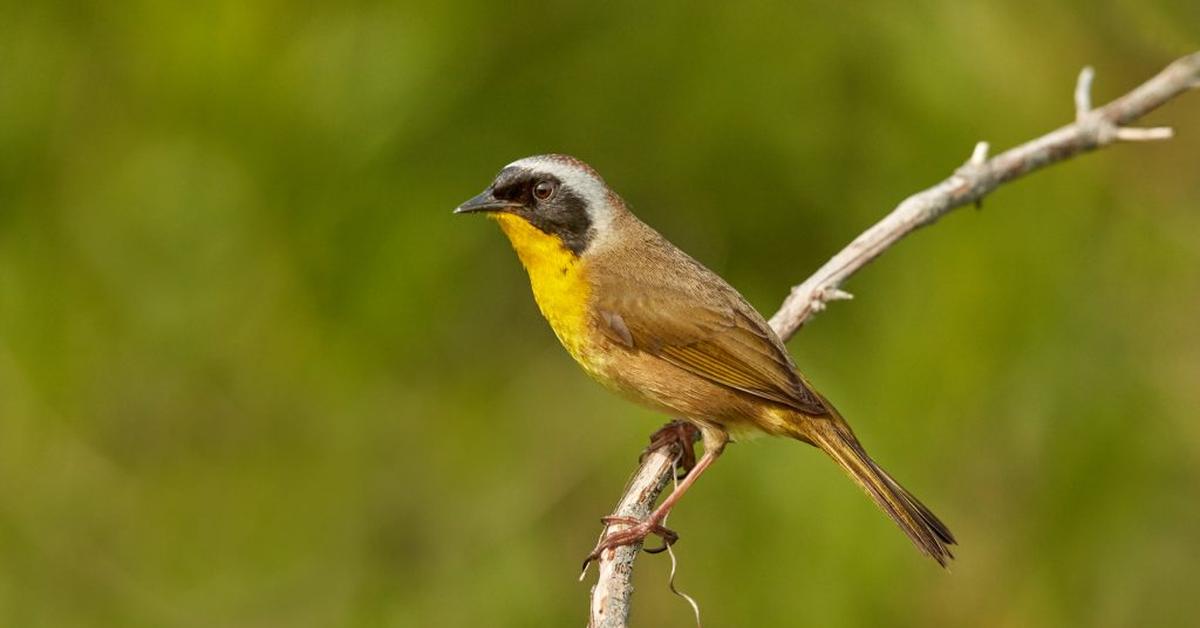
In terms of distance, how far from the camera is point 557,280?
4.72 meters

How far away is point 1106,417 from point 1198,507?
516mm

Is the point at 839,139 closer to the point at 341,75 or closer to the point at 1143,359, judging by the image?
the point at 1143,359

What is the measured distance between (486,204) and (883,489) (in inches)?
56.6

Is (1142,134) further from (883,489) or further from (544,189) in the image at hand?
(544,189)

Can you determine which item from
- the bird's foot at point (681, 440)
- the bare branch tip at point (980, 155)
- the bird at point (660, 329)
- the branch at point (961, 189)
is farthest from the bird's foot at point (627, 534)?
the bare branch tip at point (980, 155)

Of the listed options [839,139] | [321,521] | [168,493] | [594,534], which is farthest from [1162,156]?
[168,493]

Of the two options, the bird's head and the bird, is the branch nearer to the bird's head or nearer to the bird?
the bird

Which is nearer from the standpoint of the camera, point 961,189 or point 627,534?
point 627,534

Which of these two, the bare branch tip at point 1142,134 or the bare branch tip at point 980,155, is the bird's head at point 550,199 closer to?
the bare branch tip at point 980,155

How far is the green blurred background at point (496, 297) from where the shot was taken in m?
5.34

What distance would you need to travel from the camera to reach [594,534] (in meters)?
5.38

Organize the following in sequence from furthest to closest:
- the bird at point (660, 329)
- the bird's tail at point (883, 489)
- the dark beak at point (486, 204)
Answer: the dark beak at point (486, 204)
the bird at point (660, 329)
the bird's tail at point (883, 489)

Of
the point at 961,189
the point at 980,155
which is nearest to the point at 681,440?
the point at 961,189

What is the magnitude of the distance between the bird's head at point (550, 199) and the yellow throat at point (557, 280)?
22 millimetres
